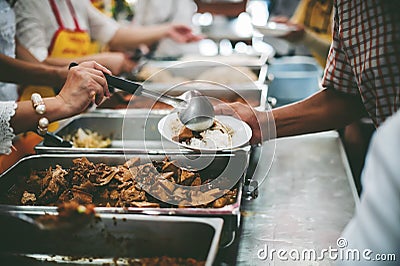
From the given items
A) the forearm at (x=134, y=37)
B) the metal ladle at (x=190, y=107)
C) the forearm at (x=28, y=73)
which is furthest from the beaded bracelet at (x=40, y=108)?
the forearm at (x=134, y=37)

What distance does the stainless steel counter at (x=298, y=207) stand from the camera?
1328 mm

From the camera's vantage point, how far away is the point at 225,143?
4.92 ft

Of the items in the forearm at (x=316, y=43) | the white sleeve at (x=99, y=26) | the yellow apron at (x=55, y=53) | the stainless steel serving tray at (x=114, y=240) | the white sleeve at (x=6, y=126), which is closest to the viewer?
the stainless steel serving tray at (x=114, y=240)

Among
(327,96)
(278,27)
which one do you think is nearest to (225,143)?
(327,96)

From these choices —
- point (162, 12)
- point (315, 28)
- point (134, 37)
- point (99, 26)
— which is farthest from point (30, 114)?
point (162, 12)

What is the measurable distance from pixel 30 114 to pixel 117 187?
0.39 metres

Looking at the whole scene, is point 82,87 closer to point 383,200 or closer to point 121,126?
point 121,126

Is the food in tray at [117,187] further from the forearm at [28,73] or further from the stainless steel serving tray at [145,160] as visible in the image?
the forearm at [28,73]

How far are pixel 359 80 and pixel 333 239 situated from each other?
19.7 inches

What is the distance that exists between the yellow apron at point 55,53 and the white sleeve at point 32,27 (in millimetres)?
103

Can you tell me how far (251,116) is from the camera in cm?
163

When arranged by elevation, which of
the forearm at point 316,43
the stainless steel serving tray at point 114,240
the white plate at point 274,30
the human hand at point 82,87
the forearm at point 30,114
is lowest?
the forearm at point 316,43

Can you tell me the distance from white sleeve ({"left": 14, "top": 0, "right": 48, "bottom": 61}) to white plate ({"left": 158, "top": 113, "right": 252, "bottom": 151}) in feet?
2.70

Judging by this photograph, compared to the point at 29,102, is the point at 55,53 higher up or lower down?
lower down
